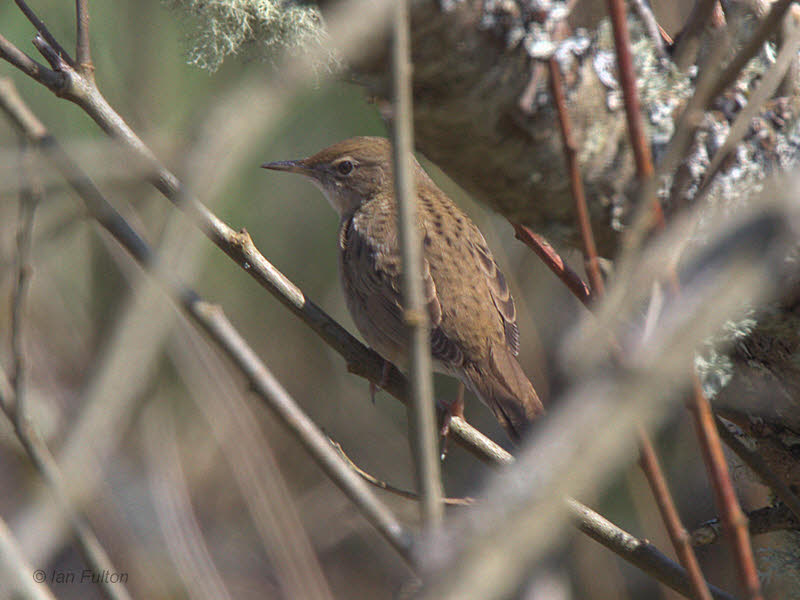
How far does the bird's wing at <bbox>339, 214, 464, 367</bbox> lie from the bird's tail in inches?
3.7

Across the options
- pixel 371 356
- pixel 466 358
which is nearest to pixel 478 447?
pixel 371 356

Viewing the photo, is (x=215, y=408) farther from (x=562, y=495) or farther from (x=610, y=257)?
(x=562, y=495)

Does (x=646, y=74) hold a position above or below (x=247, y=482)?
above

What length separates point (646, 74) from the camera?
89.3 inches

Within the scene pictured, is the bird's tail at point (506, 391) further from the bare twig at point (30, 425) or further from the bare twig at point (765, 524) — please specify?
the bare twig at point (30, 425)

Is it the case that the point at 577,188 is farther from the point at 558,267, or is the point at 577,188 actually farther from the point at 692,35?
the point at 558,267

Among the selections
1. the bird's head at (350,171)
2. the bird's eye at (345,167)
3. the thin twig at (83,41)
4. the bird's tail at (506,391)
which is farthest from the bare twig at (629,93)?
the bird's eye at (345,167)

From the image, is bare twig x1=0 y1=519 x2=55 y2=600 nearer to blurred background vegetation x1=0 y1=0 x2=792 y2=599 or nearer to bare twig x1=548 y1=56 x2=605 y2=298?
bare twig x1=548 y1=56 x2=605 y2=298

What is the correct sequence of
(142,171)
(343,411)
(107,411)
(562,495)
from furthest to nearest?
(343,411), (142,171), (107,411), (562,495)

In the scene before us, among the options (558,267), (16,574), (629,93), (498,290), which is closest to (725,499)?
(629,93)

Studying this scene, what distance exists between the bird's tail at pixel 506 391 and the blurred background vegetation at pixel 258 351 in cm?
94

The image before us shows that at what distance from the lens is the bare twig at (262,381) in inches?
53.5

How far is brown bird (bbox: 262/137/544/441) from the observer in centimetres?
319

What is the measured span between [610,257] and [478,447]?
2.08 feet
